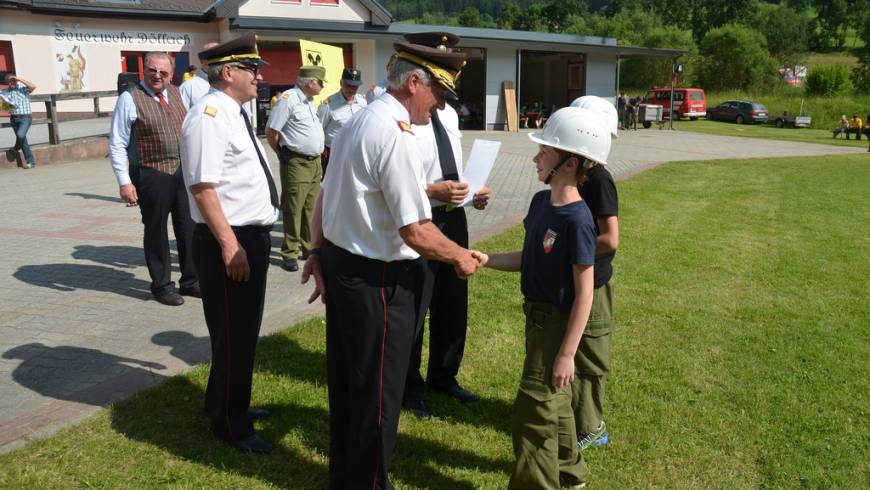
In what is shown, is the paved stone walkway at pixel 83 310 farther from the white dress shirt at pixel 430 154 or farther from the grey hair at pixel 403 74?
the grey hair at pixel 403 74

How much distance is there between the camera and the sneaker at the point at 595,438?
3.68m

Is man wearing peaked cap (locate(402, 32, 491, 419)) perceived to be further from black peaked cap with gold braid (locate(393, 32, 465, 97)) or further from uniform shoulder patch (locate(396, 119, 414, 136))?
uniform shoulder patch (locate(396, 119, 414, 136))

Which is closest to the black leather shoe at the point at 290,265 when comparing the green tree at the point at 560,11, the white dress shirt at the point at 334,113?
the white dress shirt at the point at 334,113

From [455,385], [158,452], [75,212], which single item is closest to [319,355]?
[455,385]

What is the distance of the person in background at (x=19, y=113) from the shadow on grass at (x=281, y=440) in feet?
40.0

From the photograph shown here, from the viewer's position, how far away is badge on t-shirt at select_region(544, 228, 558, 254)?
290cm

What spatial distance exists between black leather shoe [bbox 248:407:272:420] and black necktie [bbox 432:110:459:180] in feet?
5.54

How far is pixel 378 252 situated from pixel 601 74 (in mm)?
32608

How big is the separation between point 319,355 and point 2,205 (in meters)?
8.20

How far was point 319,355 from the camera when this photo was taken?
488 centimetres

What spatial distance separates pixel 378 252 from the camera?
2791 millimetres

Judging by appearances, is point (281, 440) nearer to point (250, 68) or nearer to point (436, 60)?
point (250, 68)

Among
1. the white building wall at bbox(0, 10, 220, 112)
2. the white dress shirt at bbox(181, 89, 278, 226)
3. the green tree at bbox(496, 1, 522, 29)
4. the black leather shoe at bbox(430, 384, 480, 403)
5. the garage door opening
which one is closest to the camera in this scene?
the white dress shirt at bbox(181, 89, 278, 226)

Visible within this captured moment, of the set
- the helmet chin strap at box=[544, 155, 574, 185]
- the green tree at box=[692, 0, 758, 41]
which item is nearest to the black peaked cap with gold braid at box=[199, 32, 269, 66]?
the helmet chin strap at box=[544, 155, 574, 185]
